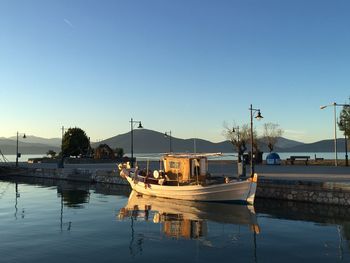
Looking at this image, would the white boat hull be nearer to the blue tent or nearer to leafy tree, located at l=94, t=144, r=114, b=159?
the blue tent

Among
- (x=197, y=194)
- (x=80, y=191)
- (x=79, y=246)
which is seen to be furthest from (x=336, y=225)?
(x=80, y=191)

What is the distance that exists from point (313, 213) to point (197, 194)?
8.21m

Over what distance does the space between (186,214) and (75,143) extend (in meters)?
63.3

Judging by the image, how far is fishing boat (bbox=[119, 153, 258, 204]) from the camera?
2697cm

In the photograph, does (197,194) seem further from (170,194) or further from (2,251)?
(2,251)

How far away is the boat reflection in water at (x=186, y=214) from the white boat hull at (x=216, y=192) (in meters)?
0.44

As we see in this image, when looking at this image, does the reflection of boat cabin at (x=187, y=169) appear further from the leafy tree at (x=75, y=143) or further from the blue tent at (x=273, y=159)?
the leafy tree at (x=75, y=143)

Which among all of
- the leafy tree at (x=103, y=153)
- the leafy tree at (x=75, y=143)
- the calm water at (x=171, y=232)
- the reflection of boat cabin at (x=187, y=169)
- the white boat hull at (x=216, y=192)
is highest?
the leafy tree at (x=75, y=143)

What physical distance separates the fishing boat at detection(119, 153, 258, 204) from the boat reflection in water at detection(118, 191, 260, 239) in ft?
1.77

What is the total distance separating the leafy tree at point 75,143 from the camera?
272ft

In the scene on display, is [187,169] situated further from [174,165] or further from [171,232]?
[171,232]

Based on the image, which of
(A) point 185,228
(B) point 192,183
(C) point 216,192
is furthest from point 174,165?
(A) point 185,228

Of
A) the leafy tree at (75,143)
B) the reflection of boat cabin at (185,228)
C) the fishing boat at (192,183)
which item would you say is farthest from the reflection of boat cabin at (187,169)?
the leafy tree at (75,143)

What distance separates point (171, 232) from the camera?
733 inches
